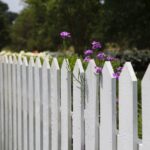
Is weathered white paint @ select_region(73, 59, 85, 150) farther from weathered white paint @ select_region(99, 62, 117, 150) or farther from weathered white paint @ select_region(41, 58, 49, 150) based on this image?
weathered white paint @ select_region(41, 58, 49, 150)

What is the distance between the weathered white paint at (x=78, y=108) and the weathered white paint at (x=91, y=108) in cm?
8

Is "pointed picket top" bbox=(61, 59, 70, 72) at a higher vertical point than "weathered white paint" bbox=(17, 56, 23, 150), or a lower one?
higher

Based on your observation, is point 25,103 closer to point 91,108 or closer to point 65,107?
point 65,107

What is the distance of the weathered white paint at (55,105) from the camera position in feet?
12.4

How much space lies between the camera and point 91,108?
3119mm

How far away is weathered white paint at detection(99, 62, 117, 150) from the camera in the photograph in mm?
2830

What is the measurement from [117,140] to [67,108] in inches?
33.1

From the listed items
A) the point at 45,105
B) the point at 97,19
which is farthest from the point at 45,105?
the point at 97,19

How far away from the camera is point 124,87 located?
2.71 meters

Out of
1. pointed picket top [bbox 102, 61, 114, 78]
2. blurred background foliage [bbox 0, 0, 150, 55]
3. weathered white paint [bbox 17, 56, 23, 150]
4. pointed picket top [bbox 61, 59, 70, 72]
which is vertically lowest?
weathered white paint [bbox 17, 56, 23, 150]

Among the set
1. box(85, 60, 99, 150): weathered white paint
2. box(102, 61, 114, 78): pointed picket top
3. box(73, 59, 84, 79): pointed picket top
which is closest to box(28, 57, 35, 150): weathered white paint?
box(73, 59, 84, 79): pointed picket top

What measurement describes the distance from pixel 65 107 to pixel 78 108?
0.97ft

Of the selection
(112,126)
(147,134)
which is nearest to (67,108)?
(112,126)

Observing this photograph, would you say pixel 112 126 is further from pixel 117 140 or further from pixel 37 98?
pixel 37 98
